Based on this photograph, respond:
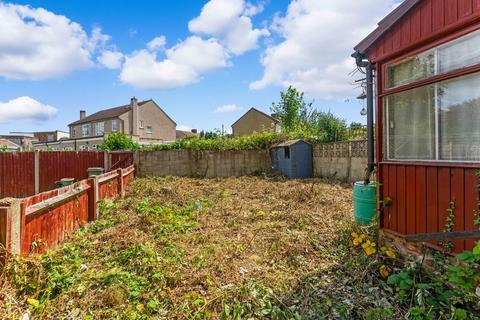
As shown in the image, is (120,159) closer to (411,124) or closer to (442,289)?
(411,124)

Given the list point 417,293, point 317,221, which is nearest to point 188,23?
point 317,221

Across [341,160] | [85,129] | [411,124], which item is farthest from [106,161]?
[85,129]

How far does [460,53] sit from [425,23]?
0.55 meters

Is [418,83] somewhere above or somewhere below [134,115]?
below

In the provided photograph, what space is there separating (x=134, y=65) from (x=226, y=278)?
13.0 meters

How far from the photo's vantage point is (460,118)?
266 centimetres

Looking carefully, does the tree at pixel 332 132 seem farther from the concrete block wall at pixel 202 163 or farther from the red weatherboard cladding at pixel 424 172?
the red weatherboard cladding at pixel 424 172

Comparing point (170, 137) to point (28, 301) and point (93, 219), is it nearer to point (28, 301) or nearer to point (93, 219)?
point (93, 219)

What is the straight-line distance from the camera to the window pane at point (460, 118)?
98.9 inches

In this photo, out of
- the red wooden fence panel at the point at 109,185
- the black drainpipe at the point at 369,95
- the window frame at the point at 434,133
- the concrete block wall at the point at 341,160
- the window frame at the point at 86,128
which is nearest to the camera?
the window frame at the point at 434,133

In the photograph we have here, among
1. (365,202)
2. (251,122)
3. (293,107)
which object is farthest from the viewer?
(251,122)

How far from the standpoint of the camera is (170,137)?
35.5 metres

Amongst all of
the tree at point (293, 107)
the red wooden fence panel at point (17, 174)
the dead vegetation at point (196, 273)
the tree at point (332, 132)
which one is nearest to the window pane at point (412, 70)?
the dead vegetation at point (196, 273)

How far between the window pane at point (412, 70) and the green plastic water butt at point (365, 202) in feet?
5.01
